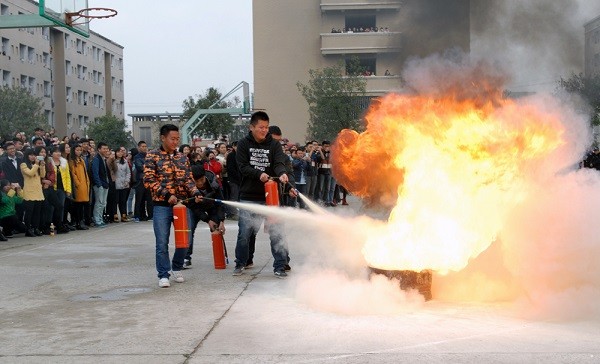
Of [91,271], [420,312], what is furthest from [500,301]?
[91,271]

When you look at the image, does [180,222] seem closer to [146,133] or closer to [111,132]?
[111,132]

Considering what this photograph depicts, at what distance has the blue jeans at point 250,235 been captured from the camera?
9.01 metres

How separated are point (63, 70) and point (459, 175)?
73304 mm

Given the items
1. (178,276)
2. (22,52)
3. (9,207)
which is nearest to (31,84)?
(22,52)

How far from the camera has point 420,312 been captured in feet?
22.2

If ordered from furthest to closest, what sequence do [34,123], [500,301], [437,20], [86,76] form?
[86,76], [34,123], [437,20], [500,301]

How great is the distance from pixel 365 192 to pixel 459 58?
3781 mm

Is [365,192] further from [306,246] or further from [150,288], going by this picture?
[150,288]

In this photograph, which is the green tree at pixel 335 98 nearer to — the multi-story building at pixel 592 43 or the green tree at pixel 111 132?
the multi-story building at pixel 592 43

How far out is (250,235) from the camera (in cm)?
945

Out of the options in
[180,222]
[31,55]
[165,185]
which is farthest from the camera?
[31,55]

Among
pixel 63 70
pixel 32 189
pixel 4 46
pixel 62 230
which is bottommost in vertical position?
pixel 62 230

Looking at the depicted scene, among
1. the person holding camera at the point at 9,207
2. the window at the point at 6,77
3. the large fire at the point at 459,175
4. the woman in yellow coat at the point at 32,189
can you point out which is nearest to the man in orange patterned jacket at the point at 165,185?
the large fire at the point at 459,175

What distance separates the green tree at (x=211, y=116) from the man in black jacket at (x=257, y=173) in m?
41.7
